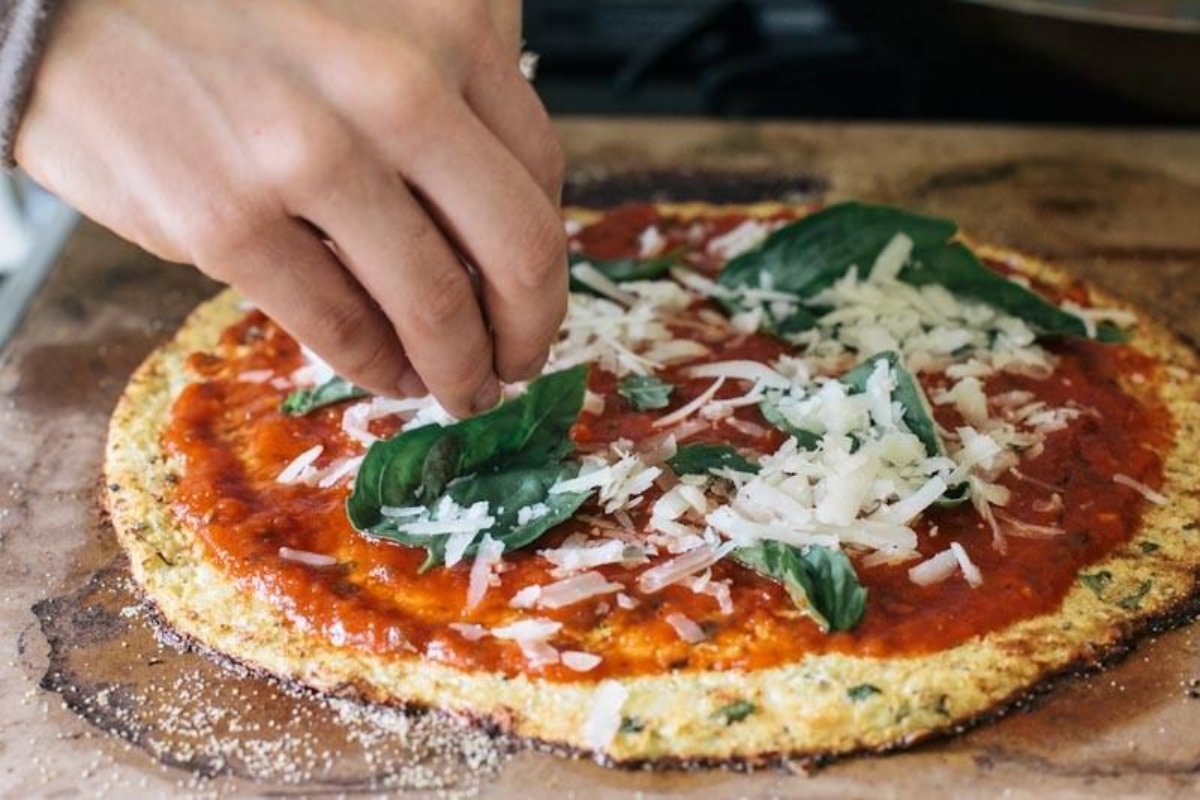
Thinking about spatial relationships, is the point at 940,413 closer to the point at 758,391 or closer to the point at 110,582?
the point at 758,391

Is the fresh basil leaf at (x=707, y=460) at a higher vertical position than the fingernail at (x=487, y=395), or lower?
lower

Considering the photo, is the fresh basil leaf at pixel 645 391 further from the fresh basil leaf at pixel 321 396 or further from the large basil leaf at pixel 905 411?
the fresh basil leaf at pixel 321 396

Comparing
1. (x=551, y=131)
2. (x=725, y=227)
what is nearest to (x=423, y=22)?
(x=551, y=131)

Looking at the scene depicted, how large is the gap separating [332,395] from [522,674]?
65cm

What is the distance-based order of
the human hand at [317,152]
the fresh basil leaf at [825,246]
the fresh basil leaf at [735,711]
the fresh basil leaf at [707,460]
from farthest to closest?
the fresh basil leaf at [825,246], the fresh basil leaf at [707,460], the fresh basil leaf at [735,711], the human hand at [317,152]

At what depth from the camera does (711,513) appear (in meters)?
1.87

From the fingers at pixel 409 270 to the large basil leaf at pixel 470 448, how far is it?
261 mm

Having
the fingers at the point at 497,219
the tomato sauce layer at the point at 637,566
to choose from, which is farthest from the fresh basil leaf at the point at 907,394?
the fingers at the point at 497,219

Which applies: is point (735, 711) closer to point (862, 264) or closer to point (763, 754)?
point (763, 754)

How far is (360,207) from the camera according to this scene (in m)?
1.44

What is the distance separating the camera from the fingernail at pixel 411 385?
1699 mm

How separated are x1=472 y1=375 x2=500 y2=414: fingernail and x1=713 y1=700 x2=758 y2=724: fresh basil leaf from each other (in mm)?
444

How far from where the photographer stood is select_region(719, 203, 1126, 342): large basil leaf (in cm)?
237

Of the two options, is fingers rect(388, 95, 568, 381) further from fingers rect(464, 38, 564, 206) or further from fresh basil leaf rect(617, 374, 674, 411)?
fresh basil leaf rect(617, 374, 674, 411)
